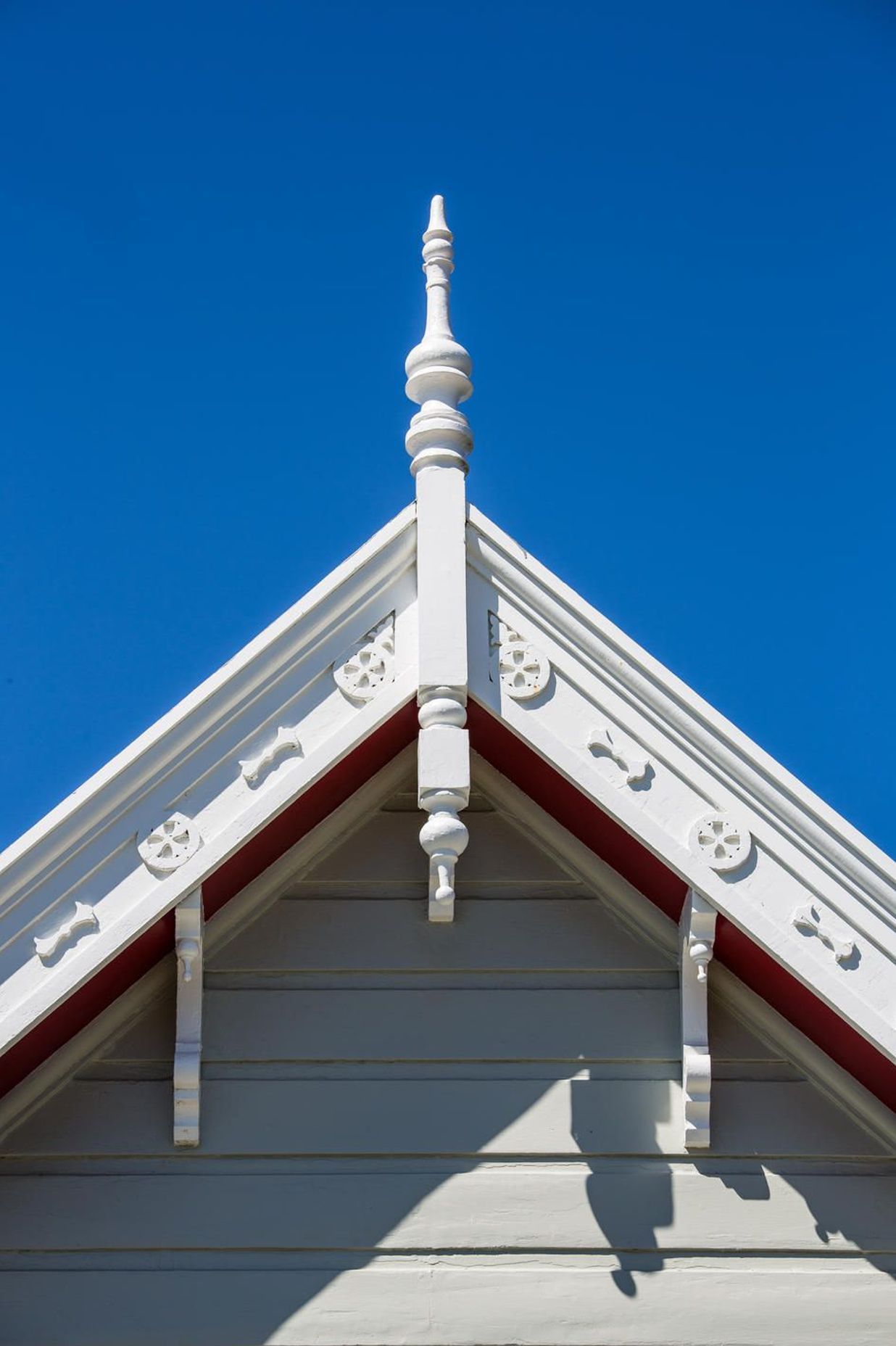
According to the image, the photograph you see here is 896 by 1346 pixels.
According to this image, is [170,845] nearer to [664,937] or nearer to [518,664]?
[518,664]

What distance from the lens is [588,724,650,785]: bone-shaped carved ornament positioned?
5.15 meters

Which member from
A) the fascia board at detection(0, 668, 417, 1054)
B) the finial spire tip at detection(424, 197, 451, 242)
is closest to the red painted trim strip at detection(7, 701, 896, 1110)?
the fascia board at detection(0, 668, 417, 1054)

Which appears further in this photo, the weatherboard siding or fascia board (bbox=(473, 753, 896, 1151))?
fascia board (bbox=(473, 753, 896, 1151))

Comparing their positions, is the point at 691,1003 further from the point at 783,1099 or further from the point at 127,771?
the point at 127,771

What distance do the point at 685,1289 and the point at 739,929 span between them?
3.56 ft

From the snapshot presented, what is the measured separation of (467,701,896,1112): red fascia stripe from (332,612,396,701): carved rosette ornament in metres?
0.32

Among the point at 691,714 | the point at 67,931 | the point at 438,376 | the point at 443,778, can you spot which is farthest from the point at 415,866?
the point at 438,376

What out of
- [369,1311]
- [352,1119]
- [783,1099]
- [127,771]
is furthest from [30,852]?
[783,1099]

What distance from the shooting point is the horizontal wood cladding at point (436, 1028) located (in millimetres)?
5531

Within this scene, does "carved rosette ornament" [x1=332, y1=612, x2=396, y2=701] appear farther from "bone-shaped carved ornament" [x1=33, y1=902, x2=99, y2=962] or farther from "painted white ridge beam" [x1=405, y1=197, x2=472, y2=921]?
"bone-shaped carved ornament" [x1=33, y1=902, x2=99, y2=962]

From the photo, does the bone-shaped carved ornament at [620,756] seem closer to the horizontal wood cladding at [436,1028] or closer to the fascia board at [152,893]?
the fascia board at [152,893]

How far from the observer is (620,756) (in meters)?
5.17

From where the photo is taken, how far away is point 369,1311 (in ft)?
17.1

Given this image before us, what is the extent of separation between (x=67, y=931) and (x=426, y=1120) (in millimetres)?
1311
